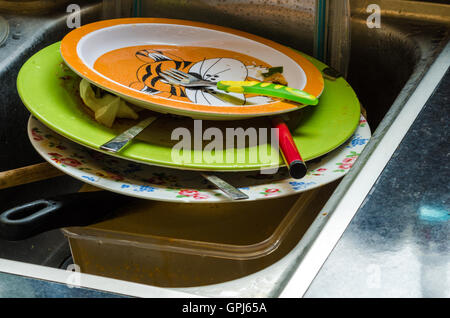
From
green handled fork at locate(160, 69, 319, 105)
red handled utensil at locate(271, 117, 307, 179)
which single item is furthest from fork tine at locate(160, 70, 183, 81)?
red handled utensil at locate(271, 117, 307, 179)

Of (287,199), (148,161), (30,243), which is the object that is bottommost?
(30,243)

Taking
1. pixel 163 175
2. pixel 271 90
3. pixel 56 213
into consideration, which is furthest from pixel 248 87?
pixel 56 213

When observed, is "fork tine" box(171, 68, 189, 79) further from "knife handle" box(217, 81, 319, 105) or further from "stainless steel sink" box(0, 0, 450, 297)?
"stainless steel sink" box(0, 0, 450, 297)

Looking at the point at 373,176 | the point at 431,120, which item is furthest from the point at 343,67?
the point at 373,176

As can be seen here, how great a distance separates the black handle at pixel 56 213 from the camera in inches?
21.7

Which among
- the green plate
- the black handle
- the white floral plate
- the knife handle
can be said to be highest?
the knife handle

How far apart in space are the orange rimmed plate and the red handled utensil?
0.07ft

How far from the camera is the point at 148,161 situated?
1.90 feet

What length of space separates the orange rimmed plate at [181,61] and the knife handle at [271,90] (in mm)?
11

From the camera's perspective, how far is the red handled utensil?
1.89ft

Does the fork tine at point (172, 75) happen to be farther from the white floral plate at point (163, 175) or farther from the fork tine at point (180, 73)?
the white floral plate at point (163, 175)

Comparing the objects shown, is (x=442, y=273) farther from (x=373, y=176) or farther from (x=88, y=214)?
(x=88, y=214)

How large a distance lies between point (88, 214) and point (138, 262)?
0.26ft
